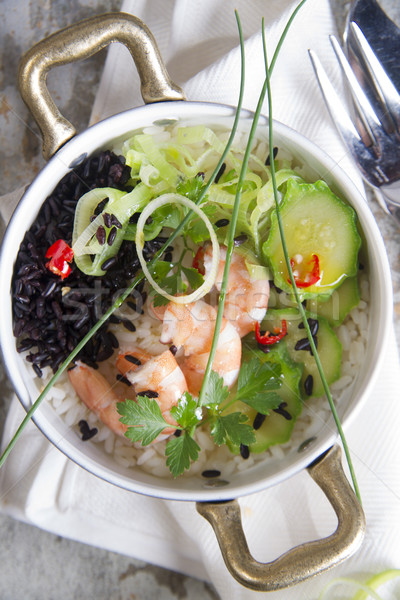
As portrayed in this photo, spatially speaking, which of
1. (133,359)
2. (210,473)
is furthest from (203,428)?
(133,359)

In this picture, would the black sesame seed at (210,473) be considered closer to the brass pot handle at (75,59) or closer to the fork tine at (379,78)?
the brass pot handle at (75,59)

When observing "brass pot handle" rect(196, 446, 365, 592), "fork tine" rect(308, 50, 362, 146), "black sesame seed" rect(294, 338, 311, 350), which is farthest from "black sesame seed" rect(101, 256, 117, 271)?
"fork tine" rect(308, 50, 362, 146)

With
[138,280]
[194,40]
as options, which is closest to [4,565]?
[138,280]

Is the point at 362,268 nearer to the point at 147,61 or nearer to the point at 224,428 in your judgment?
the point at 224,428

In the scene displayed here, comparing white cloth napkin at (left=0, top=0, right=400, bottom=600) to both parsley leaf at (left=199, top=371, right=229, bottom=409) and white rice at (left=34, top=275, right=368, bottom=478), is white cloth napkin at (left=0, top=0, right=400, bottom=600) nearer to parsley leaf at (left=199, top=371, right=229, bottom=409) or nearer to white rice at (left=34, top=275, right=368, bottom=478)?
white rice at (left=34, top=275, right=368, bottom=478)

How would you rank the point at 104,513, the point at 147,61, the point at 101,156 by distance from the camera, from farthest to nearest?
the point at 104,513 < the point at 101,156 < the point at 147,61

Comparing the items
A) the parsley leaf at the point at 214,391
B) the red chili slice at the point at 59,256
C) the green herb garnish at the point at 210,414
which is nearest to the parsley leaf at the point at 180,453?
the green herb garnish at the point at 210,414

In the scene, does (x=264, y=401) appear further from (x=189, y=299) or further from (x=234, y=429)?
(x=189, y=299)
